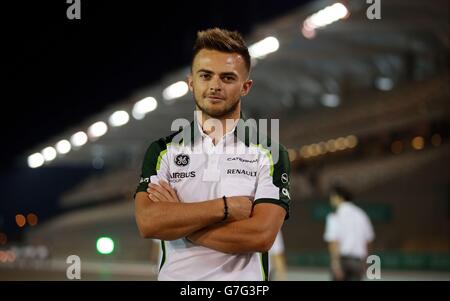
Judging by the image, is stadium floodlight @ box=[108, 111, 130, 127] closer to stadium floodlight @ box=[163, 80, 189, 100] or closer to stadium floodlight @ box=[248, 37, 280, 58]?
stadium floodlight @ box=[163, 80, 189, 100]

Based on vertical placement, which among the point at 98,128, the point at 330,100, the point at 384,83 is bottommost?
the point at 98,128

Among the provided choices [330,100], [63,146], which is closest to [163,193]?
[330,100]

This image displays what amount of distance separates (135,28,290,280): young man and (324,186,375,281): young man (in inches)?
343

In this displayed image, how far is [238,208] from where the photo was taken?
3789 mm

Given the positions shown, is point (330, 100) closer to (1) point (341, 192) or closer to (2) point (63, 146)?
(2) point (63, 146)

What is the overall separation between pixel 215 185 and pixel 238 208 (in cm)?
16

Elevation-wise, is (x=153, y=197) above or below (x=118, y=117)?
below

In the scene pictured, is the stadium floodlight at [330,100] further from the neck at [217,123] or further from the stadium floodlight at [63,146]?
the neck at [217,123]

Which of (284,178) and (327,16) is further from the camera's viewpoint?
(327,16)

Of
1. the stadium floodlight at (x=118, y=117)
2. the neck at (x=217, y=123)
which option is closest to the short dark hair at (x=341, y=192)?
the neck at (x=217, y=123)

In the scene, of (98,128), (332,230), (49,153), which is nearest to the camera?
(332,230)

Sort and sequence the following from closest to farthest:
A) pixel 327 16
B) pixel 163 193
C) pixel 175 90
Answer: pixel 163 193
pixel 327 16
pixel 175 90

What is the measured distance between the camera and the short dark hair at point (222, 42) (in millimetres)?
3754
